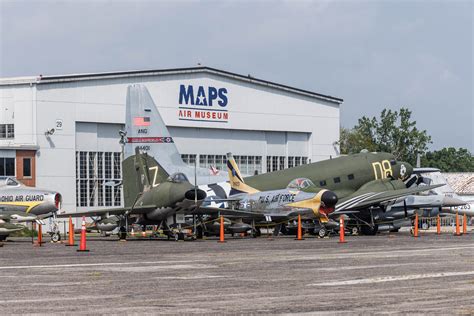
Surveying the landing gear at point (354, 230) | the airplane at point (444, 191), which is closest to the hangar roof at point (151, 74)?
the airplane at point (444, 191)

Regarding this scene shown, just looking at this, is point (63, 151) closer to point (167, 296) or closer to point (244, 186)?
point (244, 186)

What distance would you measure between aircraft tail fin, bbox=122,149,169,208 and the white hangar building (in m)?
15.7

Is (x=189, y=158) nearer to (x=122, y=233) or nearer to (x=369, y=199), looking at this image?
(x=369, y=199)

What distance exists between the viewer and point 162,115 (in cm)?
6438

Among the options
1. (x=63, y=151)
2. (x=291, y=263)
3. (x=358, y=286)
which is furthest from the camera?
(x=63, y=151)

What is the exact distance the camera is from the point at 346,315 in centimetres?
1156

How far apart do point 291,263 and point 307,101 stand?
2069 inches

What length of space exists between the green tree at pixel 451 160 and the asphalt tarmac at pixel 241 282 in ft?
388

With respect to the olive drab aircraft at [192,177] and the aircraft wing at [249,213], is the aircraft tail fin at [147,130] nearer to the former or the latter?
the olive drab aircraft at [192,177]

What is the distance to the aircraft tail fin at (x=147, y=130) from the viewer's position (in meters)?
42.0

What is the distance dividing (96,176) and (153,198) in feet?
90.0

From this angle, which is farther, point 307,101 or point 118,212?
point 307,101

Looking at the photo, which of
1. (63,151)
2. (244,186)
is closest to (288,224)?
(244,186)

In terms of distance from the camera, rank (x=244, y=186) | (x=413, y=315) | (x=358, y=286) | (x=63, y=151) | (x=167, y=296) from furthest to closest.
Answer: (x=63, y=151), (x=244, y=186), (x=358, y=286), (x=167, y=296), (x=413, y=315)
